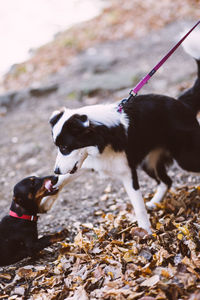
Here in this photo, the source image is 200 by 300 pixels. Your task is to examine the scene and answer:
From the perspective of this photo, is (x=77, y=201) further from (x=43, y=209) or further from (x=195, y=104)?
(x=195, y=104)

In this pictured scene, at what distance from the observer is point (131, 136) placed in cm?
361

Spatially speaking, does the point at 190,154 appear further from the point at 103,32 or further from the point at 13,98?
the point at 103,32

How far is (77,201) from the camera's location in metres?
4.91

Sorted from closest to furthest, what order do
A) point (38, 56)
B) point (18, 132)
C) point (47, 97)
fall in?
point (18, 132) < point (47, 97) < point (38, 56)

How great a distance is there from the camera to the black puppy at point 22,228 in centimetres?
374

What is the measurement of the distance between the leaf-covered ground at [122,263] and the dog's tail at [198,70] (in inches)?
39.3

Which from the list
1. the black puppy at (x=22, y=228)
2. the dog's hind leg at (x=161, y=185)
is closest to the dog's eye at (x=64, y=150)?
the black puppy at (x=22, y=228)

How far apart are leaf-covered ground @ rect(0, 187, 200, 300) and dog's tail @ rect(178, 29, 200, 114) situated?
3.28ft

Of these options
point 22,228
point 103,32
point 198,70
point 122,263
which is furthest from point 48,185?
point 103,32

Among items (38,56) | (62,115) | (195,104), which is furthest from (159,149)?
(38,56)

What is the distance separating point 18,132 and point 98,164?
14.1 ft

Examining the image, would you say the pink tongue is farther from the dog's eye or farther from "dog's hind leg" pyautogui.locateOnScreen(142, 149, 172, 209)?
"dog's hind leg" pyautogui.locateOnScreen(142, 149, 172, 209)

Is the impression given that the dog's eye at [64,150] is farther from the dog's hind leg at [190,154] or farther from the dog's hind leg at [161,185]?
the dog's hind leg at [161,185]

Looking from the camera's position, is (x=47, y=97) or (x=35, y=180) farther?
(x=47, y=97)
